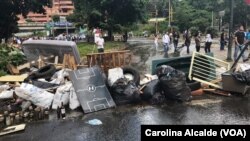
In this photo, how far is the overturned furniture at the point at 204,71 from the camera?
12537mm

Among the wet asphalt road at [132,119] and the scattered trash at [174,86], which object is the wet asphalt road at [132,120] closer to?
the wet asphalt road at [132,119]

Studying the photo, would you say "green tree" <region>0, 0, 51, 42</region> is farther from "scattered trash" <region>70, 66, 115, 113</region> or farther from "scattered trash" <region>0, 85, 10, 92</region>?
"scattered trash" <region>70, 66, 115, 113</region>

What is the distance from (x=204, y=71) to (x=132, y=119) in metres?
4.29

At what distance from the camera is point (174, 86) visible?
36.2 ft

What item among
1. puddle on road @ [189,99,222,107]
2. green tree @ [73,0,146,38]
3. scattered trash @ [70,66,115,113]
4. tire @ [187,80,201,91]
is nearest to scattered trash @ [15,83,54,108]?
scattered trash @ [70,66,115,113]

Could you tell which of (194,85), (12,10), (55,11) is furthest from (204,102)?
(55,11)

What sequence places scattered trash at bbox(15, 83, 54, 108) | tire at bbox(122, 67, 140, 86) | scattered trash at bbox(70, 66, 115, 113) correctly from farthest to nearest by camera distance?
tire at bbox(122, 67, 140, 86), scattered trash at bbox(15, 83, 54, 108), scattered trash at bbox(70, 66, 115, 113)

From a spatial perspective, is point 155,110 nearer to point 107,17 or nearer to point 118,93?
point 118,93

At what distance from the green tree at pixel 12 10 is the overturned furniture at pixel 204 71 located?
82.5 ft

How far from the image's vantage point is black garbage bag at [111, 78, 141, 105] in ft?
36.4

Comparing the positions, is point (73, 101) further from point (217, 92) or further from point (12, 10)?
point (12, 10)

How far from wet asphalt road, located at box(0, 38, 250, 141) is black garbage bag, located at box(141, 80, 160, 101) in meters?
0.26

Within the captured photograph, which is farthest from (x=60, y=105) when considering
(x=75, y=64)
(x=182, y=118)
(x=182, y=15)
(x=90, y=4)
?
(x=182, y=15)

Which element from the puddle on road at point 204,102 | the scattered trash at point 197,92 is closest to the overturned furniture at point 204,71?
the scattered trash at point 197,92
